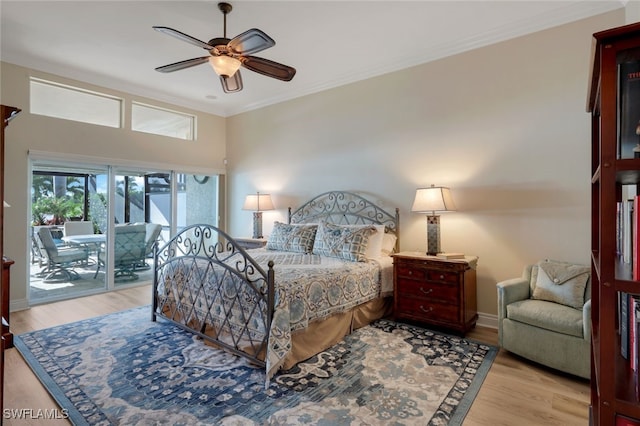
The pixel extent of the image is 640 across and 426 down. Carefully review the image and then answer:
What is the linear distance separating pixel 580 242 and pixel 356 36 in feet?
9.90

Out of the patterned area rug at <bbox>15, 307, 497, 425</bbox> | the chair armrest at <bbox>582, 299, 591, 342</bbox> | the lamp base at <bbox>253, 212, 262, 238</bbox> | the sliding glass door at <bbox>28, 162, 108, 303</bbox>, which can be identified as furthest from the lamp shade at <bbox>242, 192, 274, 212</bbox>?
the chair armrest at <bbox>582, 299, 591, 342</bbox>

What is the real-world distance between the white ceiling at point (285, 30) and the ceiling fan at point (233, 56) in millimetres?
569

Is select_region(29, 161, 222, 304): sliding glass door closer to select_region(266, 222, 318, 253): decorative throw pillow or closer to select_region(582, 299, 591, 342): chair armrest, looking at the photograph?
select_region(266, 222, 318, 253): decorative throw pillow

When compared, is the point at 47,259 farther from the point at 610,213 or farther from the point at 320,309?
the point at 610,213

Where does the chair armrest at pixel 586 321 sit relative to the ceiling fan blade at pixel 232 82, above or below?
below

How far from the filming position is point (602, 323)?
38.7 inches

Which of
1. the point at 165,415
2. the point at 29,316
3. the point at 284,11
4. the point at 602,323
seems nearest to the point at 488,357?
the point at 602,323

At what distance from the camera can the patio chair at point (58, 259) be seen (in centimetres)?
436

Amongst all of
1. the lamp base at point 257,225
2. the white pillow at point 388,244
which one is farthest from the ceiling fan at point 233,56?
the lamp base at point 257,225

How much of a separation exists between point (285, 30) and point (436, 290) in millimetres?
3114

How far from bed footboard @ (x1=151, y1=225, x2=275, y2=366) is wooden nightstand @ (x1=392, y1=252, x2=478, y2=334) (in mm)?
1595

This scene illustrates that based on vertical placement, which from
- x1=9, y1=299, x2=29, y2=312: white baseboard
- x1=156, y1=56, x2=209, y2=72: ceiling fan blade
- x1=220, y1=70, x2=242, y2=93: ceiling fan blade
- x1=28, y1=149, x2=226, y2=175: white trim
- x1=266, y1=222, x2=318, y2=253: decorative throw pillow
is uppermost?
x1=156, y1=56, x2=209, y2=72: ceiling fan blade

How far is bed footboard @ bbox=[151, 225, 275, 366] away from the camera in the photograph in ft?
8.14

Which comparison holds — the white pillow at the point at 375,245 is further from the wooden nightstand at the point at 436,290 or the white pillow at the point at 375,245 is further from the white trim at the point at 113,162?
the white trim at the point at 113,162
